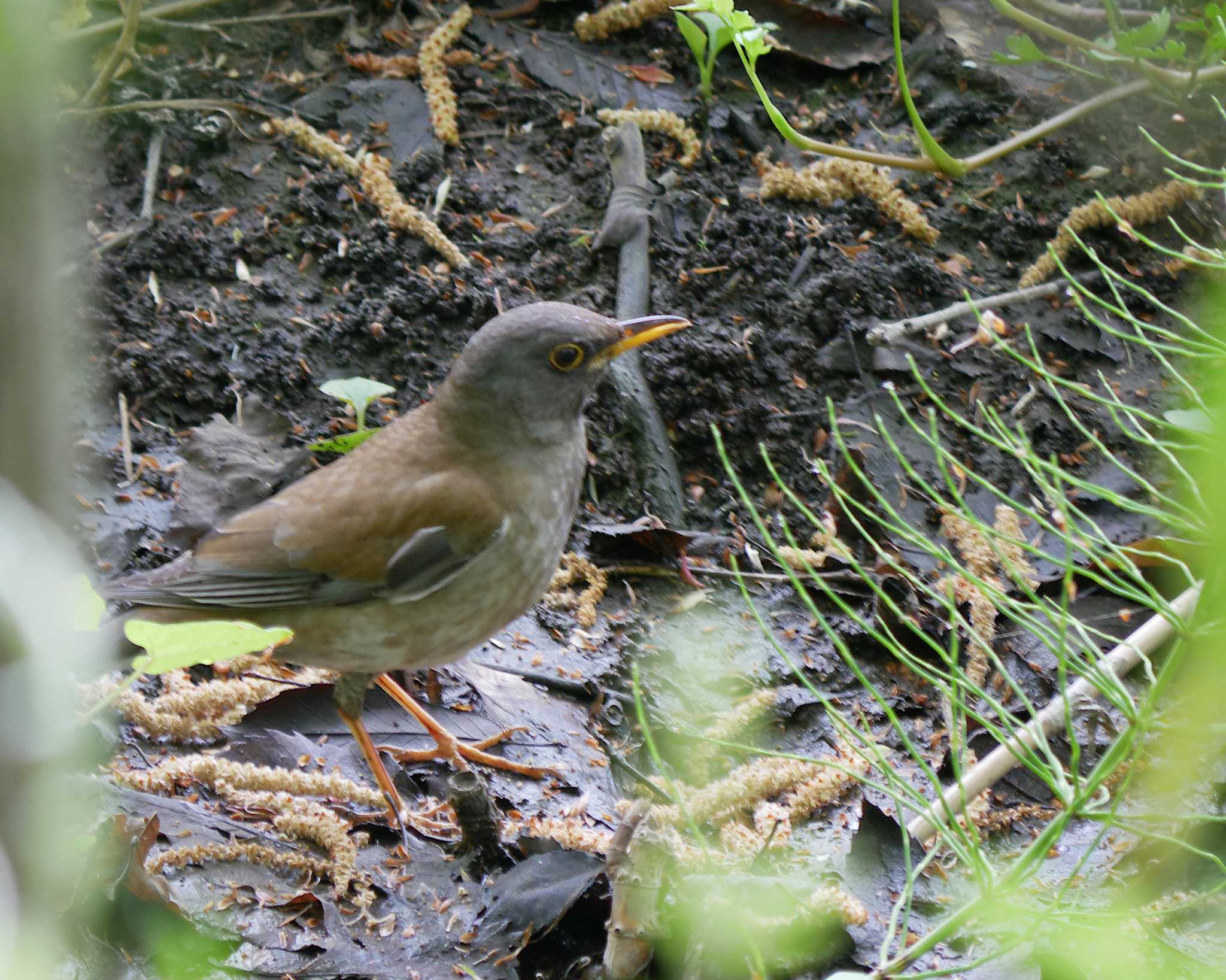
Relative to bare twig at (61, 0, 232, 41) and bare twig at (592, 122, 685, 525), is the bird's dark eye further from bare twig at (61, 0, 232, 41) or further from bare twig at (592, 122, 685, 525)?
bare twig at (61, 0, 232, 41)

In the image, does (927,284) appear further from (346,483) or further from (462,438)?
(346,483)

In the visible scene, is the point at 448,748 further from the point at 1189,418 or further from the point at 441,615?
the point at 1189,418

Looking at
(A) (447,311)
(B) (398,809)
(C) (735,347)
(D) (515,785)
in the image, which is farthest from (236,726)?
(C) (735,347)

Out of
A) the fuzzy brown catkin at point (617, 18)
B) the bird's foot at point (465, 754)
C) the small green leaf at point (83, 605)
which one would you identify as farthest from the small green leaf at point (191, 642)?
the fuzzy brown catkin at point (617, 18)

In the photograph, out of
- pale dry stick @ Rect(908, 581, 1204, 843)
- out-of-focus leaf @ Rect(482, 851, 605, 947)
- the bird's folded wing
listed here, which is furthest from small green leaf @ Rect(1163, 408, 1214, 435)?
out-of-focus leaf @ Rect(482, 851, 605, 947)

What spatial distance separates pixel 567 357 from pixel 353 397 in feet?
3.48

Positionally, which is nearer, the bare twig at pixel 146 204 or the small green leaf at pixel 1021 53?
the small green leaf at pixel 1021 53

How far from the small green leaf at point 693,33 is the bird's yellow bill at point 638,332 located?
1.99m

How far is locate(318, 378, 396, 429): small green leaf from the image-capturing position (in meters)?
4.57

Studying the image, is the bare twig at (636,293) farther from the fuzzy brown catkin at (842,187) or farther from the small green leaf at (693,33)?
the fuzzy brown catkin at (842,187)

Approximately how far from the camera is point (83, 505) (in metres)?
4.46

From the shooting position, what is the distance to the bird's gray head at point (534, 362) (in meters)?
3.90

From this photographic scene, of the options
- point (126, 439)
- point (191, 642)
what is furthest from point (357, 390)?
point (191, 642)

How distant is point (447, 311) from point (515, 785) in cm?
221
